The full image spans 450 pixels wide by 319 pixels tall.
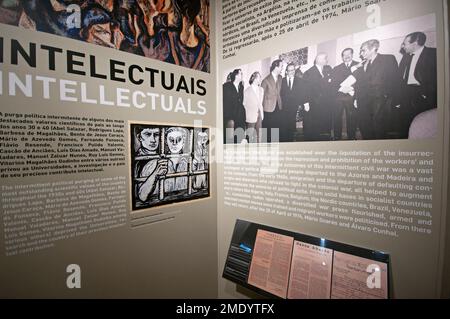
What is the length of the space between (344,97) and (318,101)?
0.17 metres

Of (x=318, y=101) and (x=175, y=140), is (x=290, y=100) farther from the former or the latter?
(x=175, y=140)

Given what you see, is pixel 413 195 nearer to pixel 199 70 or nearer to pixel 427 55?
pixel 427 55

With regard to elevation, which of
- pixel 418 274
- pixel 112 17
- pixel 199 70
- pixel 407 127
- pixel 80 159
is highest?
pixel 112 17

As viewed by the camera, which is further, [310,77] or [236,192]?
[236,192]

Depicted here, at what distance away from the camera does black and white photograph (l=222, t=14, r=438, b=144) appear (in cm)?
136

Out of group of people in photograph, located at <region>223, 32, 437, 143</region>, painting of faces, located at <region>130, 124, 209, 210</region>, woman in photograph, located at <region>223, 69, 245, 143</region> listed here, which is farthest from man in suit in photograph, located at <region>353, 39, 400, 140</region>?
painting of faces, located at <region>130, 124, 209, 210</region>

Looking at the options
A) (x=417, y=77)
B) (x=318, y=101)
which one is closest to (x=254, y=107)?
(x=318, y=101)

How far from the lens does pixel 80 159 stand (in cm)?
162

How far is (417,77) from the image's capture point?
4.49ft

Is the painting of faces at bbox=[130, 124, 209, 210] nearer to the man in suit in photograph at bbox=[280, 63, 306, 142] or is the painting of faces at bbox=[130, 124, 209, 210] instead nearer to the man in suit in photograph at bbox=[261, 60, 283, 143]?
the man in suit in photograph at bbox=[261, 60, 283, 143]

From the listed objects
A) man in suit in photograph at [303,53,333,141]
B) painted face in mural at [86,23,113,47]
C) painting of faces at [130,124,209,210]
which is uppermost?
painted face in mural at [86,23,113,47]

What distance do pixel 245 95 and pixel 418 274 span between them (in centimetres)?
166

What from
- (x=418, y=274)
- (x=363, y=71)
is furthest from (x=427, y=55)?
(x=418, y=274)

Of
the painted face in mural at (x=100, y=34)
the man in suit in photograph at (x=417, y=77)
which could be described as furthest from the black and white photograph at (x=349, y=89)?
the painted face in mural at (x=100, y=34)
